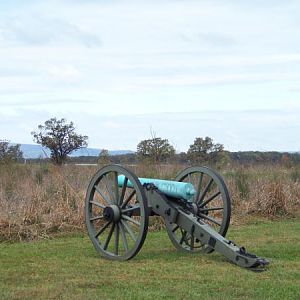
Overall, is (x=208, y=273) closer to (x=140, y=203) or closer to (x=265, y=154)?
(x=140, y=203)

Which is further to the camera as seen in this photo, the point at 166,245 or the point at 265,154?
the point at 265,154

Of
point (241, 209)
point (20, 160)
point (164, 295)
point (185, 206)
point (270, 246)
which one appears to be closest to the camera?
point (164, 295)

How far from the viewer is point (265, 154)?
1200 inches

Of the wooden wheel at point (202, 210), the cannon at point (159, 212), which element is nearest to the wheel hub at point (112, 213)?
the cannon at point (159, 212)

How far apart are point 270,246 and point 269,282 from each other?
3.51 m

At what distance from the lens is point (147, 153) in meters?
21.0

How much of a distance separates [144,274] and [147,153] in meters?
12.0

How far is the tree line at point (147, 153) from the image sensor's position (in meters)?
20.7

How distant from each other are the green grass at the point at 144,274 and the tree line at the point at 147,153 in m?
8.36

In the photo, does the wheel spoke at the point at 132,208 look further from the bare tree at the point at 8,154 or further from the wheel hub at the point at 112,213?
the bare tree at the point at 8,154

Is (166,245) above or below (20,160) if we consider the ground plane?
below

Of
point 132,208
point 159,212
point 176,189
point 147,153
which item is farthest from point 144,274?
point 147,153

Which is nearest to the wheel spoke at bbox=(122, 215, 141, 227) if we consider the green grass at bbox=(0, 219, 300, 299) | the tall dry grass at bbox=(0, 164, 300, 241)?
the green grass at bbox=(0, 219, 300, 299)

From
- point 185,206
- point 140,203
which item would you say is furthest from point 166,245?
point 140,203
